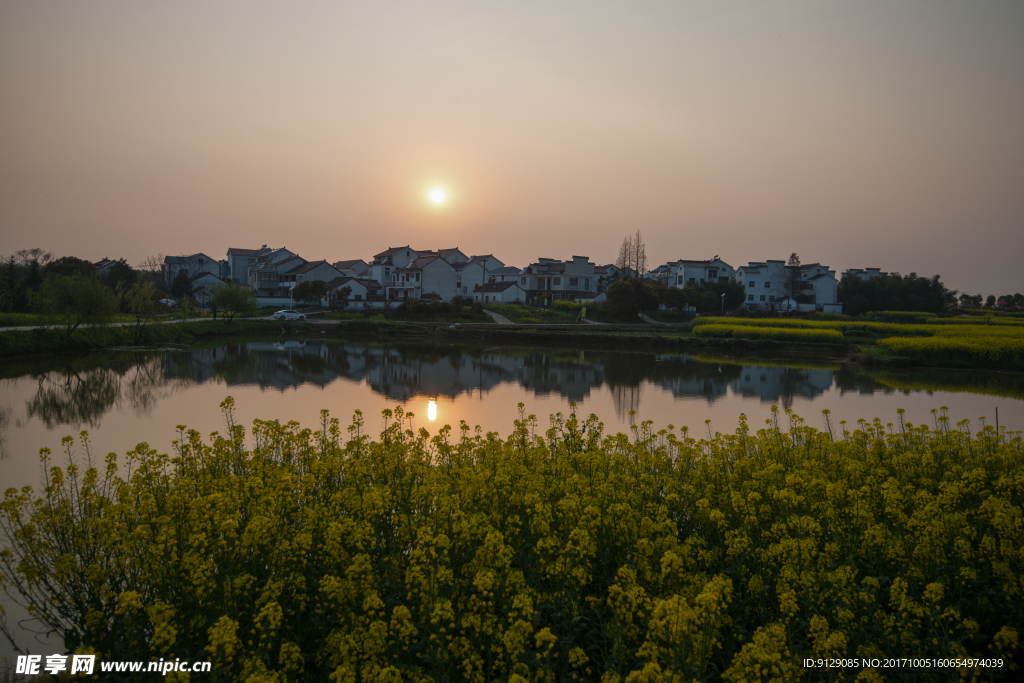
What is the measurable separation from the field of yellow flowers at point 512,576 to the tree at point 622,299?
44.6m

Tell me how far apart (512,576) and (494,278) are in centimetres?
6744

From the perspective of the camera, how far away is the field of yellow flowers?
3.17 meters

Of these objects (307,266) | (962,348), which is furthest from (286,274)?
(962,348)

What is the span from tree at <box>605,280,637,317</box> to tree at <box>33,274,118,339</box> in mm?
36854

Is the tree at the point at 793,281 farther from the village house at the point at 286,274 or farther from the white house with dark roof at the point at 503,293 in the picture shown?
the village house at the point at 286,274

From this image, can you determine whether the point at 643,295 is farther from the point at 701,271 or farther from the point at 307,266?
the point at 307,266

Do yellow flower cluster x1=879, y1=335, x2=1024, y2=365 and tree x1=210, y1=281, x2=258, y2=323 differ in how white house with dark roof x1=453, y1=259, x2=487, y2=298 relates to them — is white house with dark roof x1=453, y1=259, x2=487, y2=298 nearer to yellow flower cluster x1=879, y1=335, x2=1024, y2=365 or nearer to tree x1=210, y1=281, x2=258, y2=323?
tree x1=210, y1=281, x2=258, y2=323

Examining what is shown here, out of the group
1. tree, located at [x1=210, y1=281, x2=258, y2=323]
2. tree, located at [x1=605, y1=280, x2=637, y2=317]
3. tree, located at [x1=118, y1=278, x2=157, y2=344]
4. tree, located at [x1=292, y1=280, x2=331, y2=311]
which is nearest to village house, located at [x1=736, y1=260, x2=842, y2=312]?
tree, located at [x1=605, y1=280, x2=637, y2=317]

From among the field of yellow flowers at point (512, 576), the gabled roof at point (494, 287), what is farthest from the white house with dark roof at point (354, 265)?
→ the field of yellow flowers at point (512, 576)

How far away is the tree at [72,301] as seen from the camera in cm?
2575

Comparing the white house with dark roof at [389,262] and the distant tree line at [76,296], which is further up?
the white house with dark roof at [389,262]

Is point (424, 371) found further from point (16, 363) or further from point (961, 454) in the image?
point (961, 454)

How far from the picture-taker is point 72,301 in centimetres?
2639

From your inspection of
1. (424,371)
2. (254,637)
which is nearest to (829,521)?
(254,637)
